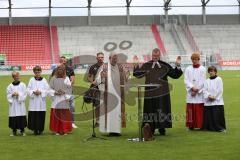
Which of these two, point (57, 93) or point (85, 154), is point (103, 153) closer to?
point (85, 154)

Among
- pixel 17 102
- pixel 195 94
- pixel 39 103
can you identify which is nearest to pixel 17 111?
pixel 17 102

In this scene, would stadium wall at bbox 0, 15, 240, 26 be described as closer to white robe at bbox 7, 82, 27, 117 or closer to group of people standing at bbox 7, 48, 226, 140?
group of people standing at bbox 7, 48, 226, 140

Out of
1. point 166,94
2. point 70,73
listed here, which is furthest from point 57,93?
point 166,94

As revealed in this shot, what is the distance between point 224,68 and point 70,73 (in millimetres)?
37696

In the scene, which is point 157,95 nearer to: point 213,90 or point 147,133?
point 147,133

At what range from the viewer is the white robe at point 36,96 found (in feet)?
41.3

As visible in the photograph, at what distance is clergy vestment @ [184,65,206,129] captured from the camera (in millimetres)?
12898

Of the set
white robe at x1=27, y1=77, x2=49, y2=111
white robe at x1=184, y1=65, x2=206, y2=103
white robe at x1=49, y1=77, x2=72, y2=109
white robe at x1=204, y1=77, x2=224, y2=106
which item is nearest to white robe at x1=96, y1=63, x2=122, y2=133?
white robe at x1=49, y1=77, x2=72, y2=109

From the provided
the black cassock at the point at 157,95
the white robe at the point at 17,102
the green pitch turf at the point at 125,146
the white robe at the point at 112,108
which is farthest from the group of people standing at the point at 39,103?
the black cassock at the point at 157,95

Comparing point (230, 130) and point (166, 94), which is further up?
point (166, 94)

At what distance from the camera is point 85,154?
970cm

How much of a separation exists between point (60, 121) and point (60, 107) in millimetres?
341

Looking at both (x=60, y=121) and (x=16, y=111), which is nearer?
(x=16, y=111)

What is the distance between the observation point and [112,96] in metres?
12.4
